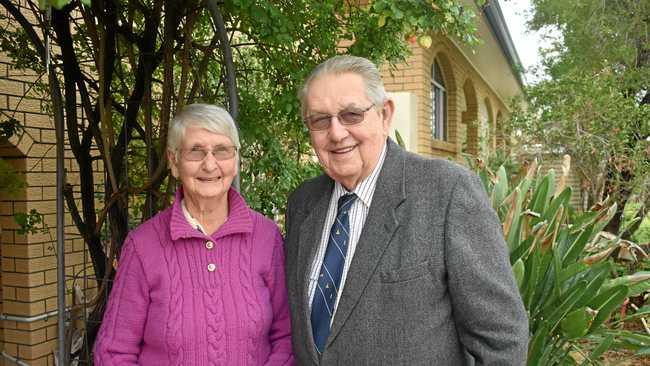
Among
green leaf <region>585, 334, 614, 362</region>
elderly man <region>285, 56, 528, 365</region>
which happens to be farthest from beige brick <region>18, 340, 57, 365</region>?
green leaf <region>585, 334, 614, 362</region>

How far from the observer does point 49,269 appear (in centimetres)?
419

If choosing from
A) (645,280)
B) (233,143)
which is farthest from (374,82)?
(645,280)

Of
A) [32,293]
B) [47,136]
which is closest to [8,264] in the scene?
[32,293]

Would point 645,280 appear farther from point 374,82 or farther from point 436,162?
point 374,82

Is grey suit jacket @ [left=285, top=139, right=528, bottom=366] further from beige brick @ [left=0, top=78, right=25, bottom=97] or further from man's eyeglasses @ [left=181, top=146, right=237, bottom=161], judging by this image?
beige brick @ [left=0, top=78, right=25, bottom=97]

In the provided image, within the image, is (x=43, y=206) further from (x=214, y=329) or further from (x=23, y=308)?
(x=214, y=329)

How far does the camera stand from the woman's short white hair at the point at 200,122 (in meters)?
1.90

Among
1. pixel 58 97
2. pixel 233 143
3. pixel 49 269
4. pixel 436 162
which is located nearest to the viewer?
pixel 436 162

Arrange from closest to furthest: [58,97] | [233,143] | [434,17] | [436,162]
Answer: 1. [436,162]
2. [233,143]
3. [434,17]
4. [58,97]

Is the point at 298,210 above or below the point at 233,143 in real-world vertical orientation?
below

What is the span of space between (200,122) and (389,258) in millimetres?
817

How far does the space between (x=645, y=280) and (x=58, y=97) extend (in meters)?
3.14

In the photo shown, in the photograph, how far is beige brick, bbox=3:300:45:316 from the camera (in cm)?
400

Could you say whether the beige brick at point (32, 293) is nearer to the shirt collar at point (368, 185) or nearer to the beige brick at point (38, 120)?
the beige brick at point (38, 120)
